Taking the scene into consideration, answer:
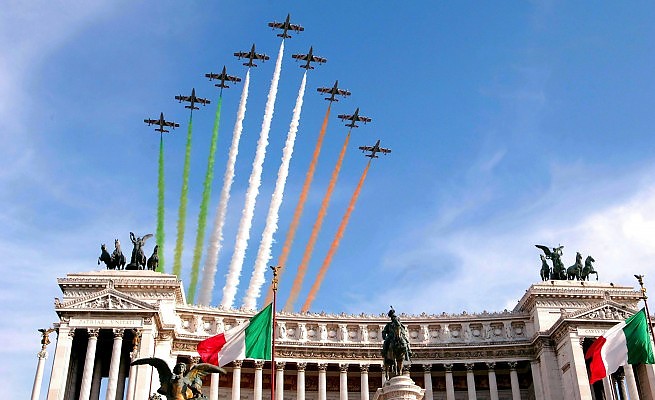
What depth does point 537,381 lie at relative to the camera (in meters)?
72.4

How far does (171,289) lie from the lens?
72.2 meters

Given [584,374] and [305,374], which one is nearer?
[584,374]

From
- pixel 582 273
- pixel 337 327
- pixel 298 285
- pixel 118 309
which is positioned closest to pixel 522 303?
pixel 582 273

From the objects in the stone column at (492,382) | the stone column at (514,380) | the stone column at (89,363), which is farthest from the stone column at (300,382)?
the stone column at (514,380)

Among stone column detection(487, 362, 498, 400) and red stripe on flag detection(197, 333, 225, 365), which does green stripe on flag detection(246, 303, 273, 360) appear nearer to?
red stripe on flag detection(197, 333, 225, 365)

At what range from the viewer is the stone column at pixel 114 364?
6209cm

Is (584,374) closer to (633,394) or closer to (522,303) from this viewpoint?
(633,394)

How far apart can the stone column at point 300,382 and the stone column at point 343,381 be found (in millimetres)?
3685

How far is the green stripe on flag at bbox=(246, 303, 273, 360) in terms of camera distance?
43781mm

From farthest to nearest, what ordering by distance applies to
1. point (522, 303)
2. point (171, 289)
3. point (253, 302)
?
point (253, 302), point (522, 303), point (171, 289)

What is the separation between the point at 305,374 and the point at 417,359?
1146 centimetres

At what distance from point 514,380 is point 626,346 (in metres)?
27.0

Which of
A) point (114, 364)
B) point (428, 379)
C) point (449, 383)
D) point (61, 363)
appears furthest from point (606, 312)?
point (61, 363)

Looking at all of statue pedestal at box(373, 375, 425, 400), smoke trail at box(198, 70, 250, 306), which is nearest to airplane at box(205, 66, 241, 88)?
smoke trail at box(198, 70, 250, 306)
